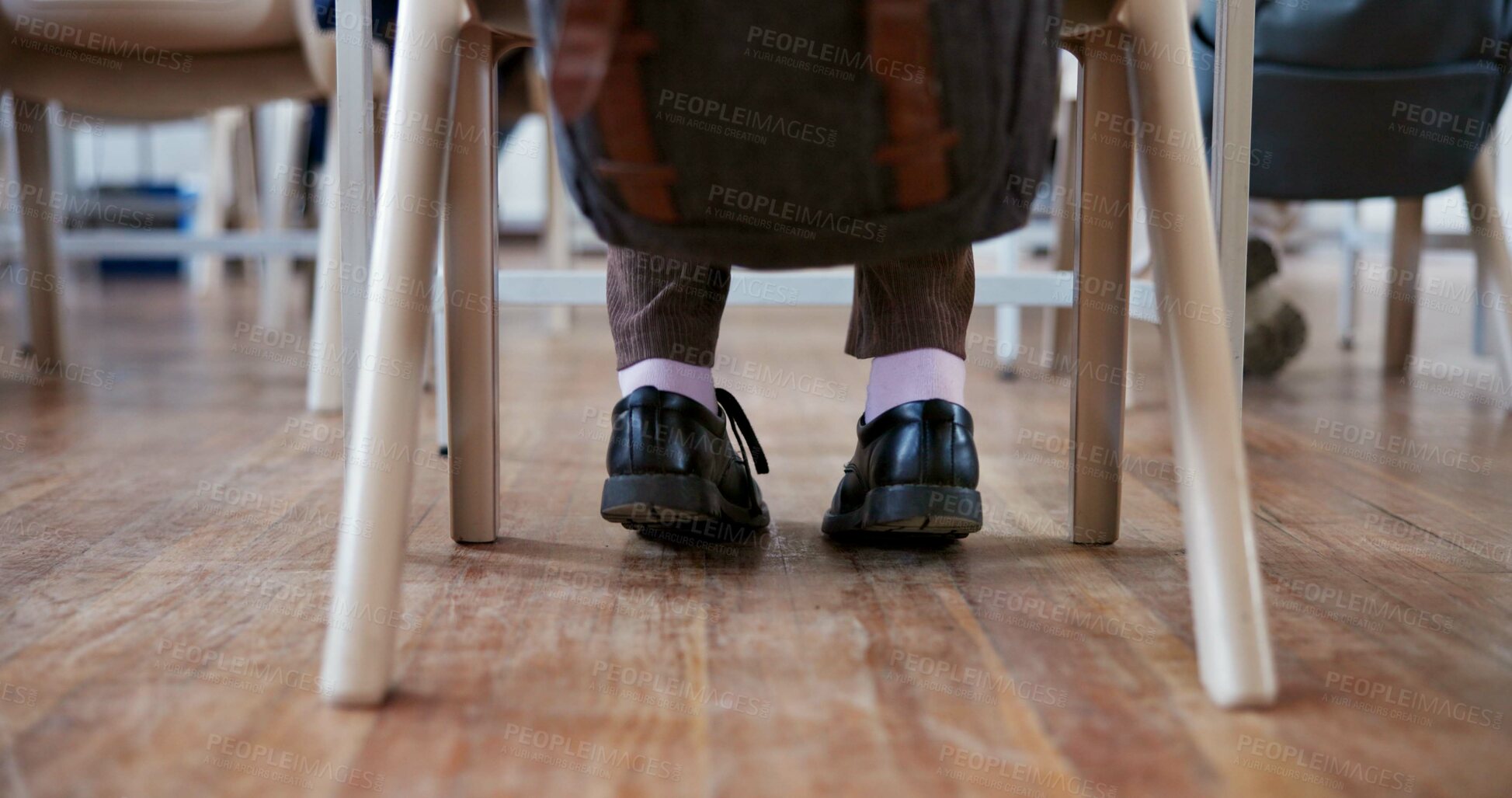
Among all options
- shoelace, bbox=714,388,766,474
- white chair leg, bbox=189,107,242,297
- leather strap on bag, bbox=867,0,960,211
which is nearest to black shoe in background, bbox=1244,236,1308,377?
shoelace, bbox=714,388,766,474

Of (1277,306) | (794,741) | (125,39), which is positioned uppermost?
(125,39)

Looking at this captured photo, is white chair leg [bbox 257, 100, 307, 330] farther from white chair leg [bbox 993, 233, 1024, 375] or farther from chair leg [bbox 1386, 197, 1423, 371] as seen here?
chair leg [bbox 1386, 197, 1423, 371]

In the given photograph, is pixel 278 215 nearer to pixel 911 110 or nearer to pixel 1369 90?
pixel 1369 90

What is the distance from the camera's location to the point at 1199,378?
0.53m

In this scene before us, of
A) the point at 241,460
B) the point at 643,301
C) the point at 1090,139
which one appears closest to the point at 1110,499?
the point at 1090,139

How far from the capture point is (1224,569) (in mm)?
500

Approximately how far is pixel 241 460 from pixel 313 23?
1.91 feet

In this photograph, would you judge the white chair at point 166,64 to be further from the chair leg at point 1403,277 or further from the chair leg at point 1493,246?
the chair leg at point 1403,277

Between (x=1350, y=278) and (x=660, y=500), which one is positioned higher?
(x=1350, y=278)

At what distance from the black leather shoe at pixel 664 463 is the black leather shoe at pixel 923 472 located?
105 millimetres

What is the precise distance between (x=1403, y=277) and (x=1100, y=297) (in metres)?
1.21

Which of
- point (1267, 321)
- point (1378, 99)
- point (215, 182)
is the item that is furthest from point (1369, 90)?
point (215, 182)

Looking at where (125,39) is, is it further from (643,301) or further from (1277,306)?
(1277,306)

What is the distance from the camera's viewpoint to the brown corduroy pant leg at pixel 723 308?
747 millimetres
